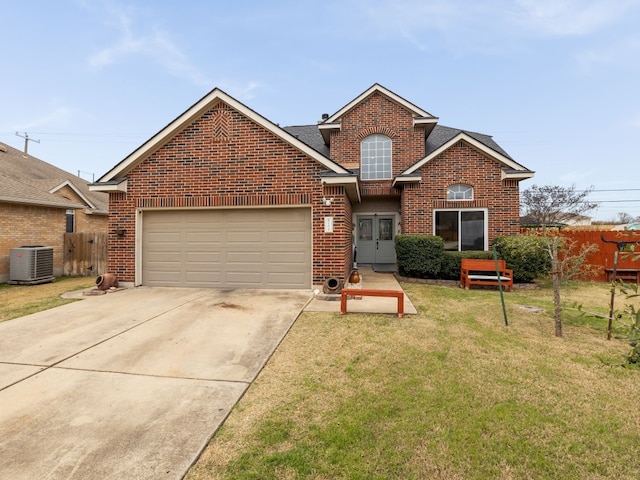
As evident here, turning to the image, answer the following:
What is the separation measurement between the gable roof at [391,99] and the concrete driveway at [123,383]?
32.9 feet

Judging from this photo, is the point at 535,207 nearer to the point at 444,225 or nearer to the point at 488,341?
the point at 444,225

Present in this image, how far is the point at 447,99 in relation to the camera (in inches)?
856

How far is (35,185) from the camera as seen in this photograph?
14.4 m

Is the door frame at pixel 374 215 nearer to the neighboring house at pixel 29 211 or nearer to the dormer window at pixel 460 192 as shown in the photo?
the dormer window at pixel 460 192

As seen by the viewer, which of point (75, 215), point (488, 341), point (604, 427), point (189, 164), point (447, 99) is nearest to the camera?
point (604, 427)

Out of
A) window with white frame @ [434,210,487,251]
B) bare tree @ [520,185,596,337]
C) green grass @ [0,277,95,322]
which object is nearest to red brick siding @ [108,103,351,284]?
green grass @ [0,277,95,322]

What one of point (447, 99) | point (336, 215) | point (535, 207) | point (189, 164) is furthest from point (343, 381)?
point (535, 207)

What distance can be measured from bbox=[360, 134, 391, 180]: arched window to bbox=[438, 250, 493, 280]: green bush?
4959 millimetres

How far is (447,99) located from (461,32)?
10045 mm

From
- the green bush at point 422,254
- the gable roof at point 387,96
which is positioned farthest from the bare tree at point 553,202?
the green bush at point 422,254

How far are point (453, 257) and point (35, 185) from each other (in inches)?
744

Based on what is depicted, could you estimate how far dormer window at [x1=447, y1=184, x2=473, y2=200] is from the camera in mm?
11680

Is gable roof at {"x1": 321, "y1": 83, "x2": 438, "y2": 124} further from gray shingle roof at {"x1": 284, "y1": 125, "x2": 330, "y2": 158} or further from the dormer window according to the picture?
the dormer window

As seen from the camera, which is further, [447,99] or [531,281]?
[447,99]
